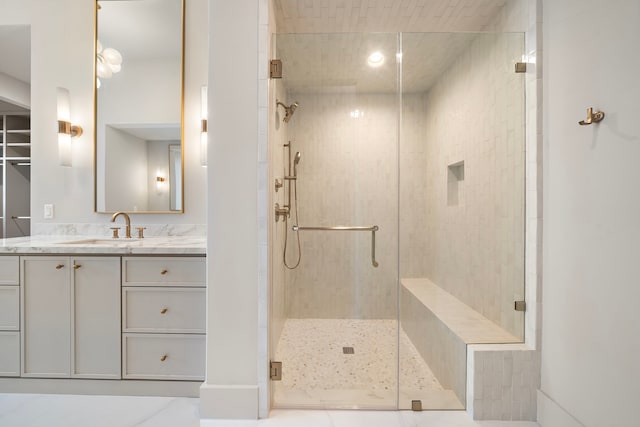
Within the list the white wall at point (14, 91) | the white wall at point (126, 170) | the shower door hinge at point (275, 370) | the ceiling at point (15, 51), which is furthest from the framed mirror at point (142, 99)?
the white wall at point (14, 91)

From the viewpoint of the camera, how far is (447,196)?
1.90 m

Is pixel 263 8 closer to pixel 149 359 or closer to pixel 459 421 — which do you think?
pixel 149 359

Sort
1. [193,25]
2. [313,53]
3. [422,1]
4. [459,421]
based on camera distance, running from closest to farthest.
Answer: [459,421] → [313,53] → [422,1] → [193,25]

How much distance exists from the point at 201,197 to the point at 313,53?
4.28ft

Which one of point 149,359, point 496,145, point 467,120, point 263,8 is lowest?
point 149,359

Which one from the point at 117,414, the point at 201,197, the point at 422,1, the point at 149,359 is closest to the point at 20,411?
the point at 117,414

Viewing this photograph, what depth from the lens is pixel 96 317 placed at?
6.18 feet

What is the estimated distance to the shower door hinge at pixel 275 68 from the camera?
177 centimetres

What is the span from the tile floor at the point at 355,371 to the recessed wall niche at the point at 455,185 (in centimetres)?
79

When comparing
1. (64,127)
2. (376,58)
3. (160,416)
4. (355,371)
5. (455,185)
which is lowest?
(160,416)

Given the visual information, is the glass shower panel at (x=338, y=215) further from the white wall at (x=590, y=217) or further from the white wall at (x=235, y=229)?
the white wall at (x=590, y=217)

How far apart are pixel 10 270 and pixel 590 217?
301 centimetres

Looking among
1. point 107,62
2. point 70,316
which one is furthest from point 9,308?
point 107,62

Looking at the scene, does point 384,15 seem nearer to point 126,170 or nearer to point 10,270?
point 126,170
